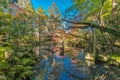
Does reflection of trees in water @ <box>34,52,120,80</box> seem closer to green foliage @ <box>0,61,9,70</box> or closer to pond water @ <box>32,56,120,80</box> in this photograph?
pond water @ <box>32,56,120,80</box>

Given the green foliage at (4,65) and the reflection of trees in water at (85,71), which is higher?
the green foliage at (4,65)

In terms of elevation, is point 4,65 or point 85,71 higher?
point 4,65

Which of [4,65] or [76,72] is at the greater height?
[4,65]

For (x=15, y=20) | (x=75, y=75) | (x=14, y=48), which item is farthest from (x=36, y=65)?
(x=75, y=75)

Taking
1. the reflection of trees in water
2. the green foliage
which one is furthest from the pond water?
the green foliage

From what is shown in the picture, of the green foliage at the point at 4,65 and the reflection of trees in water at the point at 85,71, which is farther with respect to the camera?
the green foliage at the point at 4,65

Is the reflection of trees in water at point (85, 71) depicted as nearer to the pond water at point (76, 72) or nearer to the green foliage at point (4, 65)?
the pond water at point (76, 72)

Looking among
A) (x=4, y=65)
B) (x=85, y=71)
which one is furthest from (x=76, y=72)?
(x=4, y=65)

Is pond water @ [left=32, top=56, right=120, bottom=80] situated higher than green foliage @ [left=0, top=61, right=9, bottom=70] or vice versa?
green foliage @ [left=0, top=61, right=9, bottom=70]

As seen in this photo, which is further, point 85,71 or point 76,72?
point 76,72

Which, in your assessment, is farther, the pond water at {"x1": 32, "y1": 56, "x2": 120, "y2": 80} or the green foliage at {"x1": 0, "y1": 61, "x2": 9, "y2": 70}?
the green foliage at {"x1": 0, "y1": 61, "x2": 9, "y2": 70}

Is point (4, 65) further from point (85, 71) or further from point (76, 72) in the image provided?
point (85, 71)

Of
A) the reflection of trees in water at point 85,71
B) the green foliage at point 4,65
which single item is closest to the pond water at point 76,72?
the reflection of trees in water at point 85,71

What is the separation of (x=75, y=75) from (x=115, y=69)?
7.98 feet
